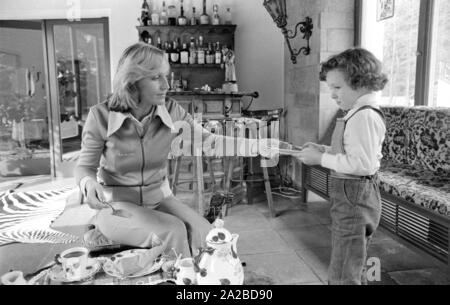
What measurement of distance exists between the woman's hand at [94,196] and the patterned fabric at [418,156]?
153 cm

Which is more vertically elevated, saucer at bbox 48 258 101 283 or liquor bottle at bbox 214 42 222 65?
liquor bottle at bbox 214 42 222 65

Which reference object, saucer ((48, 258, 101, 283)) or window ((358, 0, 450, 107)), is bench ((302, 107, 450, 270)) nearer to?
→ window ((358, 0, 450, 107))

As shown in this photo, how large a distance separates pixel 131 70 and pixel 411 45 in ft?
7.70

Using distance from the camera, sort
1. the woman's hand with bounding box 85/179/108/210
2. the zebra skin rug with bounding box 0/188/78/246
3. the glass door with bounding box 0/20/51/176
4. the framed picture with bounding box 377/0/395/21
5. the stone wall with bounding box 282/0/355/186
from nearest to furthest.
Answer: the woman's hand with bounding box 85/179/108/210, the zebra skin rug with bounding box 0/188/78/246, the framed picture with bounding box 377/0/395/21, the stone wall with bounding box 282/0/355/186, the glass door with bounding box 0/20/51/176

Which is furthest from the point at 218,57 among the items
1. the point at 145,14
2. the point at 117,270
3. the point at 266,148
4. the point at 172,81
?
the point at 117,270

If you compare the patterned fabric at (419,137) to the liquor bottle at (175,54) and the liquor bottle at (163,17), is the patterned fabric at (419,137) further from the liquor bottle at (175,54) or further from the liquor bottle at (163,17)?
the liquor bottle at (163,17)

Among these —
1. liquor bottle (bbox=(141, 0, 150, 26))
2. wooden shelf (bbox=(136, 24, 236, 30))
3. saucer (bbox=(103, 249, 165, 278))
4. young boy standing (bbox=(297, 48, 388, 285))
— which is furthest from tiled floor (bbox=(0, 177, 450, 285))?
liquor bottle (bbox=(141, 0, 150, 26))

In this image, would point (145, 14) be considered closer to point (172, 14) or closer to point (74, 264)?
point (172, 14)

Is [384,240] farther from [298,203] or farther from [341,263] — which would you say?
[341,263]

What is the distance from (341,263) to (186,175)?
3019 millimetres

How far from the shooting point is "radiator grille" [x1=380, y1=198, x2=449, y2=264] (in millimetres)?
1880

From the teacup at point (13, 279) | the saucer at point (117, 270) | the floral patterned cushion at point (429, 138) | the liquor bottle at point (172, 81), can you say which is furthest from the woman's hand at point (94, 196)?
the liquor bottle at point (172, 81)

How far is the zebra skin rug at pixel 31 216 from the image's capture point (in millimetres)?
2848
